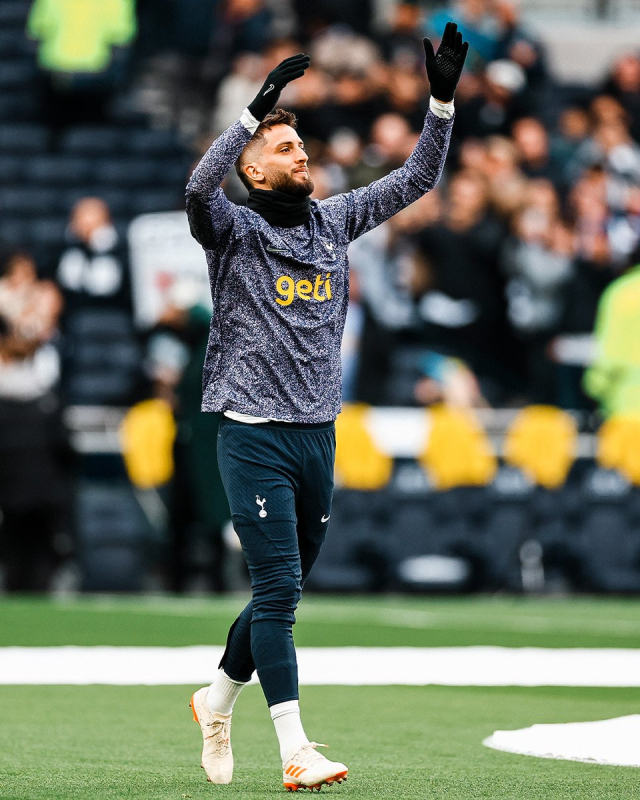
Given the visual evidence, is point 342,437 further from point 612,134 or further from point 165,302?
point 612,134

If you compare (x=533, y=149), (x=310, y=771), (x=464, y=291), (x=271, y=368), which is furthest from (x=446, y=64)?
(x=533, y=149)

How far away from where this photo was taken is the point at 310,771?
4.05 meters

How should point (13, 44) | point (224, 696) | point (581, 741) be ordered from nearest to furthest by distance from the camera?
point (224, 696)
point (581, 741)
point (13, 44)

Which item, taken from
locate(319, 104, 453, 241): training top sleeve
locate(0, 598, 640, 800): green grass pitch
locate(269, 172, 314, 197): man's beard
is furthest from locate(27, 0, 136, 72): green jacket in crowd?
locate(269, 172, 314, 197): man's beard

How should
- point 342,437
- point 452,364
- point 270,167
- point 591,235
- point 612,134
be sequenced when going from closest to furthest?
point 270,167 < point 342,437 < point 452,364 < point 591,235 < point 612,134

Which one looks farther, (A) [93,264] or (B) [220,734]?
(A) [93,264]

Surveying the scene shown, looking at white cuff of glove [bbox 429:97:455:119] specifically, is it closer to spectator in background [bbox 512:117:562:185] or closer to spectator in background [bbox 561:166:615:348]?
spectator in background [bbox 561:166:615:348]

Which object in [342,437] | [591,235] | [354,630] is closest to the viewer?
[354,630]

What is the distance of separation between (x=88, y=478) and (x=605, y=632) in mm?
4176

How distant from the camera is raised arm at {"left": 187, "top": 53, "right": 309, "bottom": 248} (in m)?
4.25

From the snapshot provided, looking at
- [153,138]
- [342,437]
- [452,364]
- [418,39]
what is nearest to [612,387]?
[452,364]

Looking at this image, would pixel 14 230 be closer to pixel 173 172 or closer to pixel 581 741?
pixel 173 172

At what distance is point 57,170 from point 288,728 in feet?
37.8

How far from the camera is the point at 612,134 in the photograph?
1502cm
